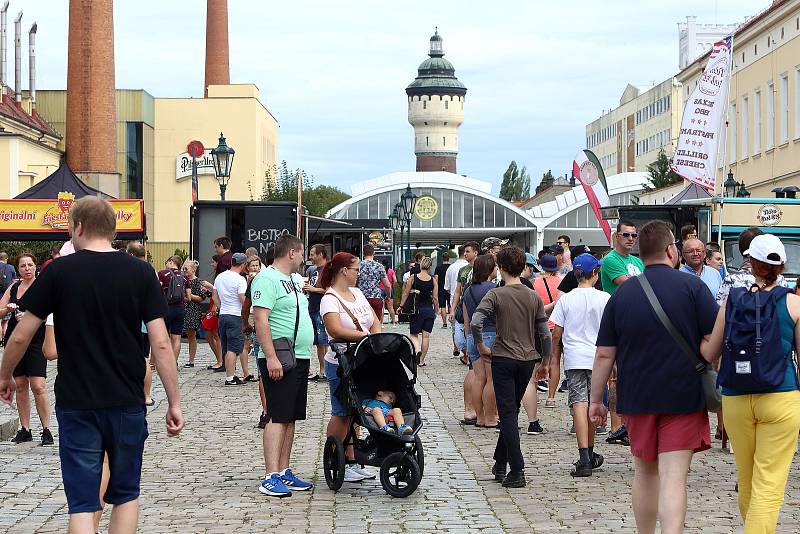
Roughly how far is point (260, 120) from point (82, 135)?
78.5 ft

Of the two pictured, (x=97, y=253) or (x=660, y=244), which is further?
(x=660, y=244)

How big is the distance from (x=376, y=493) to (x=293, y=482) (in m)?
0.59

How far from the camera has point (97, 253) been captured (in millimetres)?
6242

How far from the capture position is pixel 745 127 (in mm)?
49844

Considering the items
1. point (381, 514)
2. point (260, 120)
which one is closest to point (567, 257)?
point (381, 514)

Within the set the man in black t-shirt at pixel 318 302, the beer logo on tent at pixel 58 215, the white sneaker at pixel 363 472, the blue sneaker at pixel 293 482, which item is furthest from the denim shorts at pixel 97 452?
the beer logo on tent at pixel 58 215

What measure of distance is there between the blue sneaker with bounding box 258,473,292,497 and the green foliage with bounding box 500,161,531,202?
14633cm

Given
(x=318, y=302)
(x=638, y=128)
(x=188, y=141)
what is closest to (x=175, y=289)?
(x=318, y=302)

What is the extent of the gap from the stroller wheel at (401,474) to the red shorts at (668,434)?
2.64 metres

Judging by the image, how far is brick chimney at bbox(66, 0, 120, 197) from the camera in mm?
53500

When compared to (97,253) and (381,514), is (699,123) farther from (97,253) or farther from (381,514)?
(97,253)

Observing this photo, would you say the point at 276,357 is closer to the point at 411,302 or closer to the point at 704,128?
the point at 411,302

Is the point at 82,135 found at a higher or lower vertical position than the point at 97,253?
higher

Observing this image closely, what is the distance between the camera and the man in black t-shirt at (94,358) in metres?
6.17
